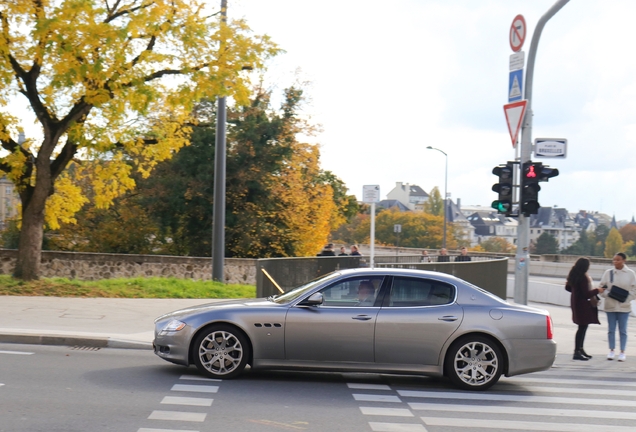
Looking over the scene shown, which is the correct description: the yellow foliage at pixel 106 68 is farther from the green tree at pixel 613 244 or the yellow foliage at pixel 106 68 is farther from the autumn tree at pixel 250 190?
the green tree at pixel 613 244

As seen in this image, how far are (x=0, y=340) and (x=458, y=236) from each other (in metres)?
123

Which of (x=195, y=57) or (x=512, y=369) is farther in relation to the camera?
(x=195, y=57)

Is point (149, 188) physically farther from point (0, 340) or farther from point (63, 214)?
point (0, 340)

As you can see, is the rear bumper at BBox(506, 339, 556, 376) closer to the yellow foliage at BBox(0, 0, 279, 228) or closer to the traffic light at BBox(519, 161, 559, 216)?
the traffic light at BBox(519, 161, 559, 216)

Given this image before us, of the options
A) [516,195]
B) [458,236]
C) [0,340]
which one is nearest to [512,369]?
[516,195]

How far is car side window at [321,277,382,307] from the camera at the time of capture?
9.59 metres

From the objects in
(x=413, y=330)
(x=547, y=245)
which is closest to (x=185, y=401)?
(x=413, y=330)

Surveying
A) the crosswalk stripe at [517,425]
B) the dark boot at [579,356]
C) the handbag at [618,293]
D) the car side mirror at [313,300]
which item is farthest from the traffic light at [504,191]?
the crosswalk stripe at [517,425]

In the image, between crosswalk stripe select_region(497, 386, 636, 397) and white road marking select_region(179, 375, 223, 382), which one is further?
crosswalk stripe select_region(497, 386, 636, 397)

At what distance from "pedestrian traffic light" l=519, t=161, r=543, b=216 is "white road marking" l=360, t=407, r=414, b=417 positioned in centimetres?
619

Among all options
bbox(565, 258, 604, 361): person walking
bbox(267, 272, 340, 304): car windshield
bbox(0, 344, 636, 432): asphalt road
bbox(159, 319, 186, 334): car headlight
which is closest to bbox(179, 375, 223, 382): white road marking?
bbox(0, 344, 636, 432): asphalt road

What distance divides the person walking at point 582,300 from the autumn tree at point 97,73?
8836 millimetres

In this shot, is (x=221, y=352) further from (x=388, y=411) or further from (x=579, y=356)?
(x=579, y=356)

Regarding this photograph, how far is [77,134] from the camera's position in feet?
59.0
